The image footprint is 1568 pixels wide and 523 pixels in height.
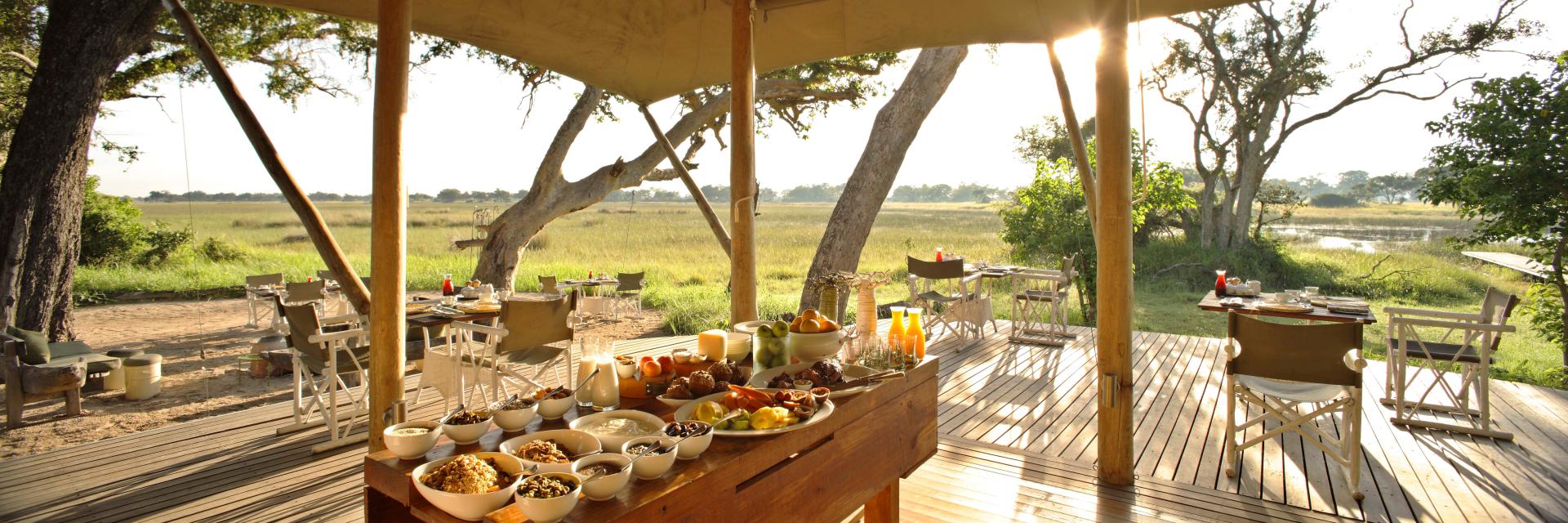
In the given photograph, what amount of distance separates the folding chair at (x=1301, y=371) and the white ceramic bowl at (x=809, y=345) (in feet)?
6.17

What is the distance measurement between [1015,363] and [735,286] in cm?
297

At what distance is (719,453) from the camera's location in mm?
1649

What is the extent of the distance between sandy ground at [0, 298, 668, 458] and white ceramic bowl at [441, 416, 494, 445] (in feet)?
13.6

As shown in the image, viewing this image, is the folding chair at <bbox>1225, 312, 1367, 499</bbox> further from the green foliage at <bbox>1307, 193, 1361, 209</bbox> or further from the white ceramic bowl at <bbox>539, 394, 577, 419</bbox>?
the green foliage at <bbox>1307, 193, 1361, 209</bbox>

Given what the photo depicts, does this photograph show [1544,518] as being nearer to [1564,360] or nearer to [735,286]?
[735,286]

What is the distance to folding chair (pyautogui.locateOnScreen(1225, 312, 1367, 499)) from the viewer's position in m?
2.97

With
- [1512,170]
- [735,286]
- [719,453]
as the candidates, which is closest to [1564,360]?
[1512,170]

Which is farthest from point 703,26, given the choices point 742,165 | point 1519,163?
point 1519,163

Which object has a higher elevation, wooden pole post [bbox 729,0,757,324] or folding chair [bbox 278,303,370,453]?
wooden pole post [bbox 729,0,757,324]

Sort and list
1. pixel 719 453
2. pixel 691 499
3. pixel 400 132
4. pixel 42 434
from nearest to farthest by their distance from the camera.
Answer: pixel 691 499, pixel 719 453, pixel 400 132, pixel 42 434

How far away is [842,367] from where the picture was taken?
239cm

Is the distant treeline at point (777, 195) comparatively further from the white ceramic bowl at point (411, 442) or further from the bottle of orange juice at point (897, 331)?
the white ceramic bowl at point (411, 442)

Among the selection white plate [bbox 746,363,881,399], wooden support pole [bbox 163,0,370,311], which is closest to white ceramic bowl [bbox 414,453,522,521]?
white plate [bbox 746,363,881,399]

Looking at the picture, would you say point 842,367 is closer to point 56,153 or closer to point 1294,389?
point 1294,389
